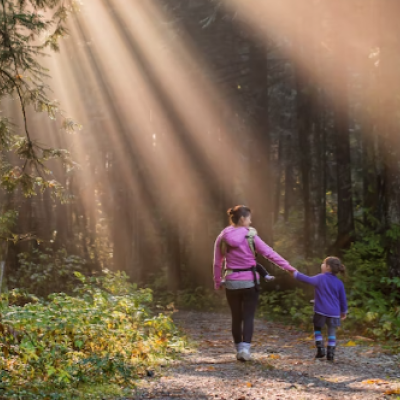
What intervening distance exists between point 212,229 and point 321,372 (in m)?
16.3

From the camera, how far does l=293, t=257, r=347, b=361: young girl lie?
852 cm

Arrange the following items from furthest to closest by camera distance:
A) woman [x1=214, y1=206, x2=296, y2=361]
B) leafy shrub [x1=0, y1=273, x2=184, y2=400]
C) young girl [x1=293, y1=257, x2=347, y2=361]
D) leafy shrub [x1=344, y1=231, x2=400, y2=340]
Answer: leafy shrub [x1=344, y1=231, x2=400, y2=340] < young girl [x1=293, y1=257, x2=347, y2=361] < woman [x1=214, y1=206, x2=296, y2=361] < leafy shrub [x1=0, y1=273, x2=184, y2=400]

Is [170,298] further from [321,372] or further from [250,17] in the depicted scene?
[321,372]

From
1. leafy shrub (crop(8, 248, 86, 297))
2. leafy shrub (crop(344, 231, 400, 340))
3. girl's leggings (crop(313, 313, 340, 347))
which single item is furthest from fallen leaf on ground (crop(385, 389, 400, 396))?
leafy shrub (crop(8, 248, 86, 297))

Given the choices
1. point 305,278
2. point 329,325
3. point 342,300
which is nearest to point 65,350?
point 305,278

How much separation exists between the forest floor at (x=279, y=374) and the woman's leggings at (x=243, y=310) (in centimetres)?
38

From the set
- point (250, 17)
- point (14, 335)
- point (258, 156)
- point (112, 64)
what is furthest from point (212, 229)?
point (14, 335)

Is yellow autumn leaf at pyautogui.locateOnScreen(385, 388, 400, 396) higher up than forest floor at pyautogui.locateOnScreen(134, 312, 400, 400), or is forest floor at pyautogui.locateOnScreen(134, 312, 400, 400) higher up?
yellow autumn leaf at pyautogui.locateOnScreen(385, 388, 400, 396)

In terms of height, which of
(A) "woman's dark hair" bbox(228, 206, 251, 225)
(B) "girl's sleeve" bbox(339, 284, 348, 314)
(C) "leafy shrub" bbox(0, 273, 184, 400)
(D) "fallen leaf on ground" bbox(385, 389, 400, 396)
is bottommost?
(D) "fallen leaf on ground" bbox(385, 389, 400, 396)

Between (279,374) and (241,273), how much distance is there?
5.11 feet

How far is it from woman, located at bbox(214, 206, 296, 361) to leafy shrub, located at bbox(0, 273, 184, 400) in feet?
3.85

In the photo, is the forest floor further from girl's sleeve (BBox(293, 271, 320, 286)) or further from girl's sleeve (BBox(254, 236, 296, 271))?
girl's sleeve (BBox(254, 236, 296, 271))

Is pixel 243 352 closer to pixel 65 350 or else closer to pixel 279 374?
pixel 279 374

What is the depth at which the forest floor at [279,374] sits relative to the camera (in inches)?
245
